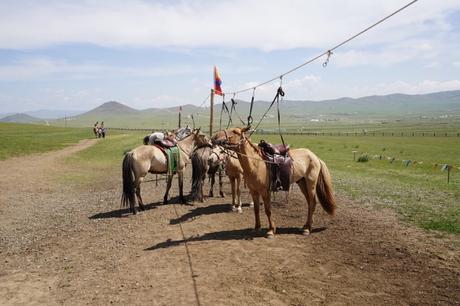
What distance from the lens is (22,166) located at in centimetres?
2423

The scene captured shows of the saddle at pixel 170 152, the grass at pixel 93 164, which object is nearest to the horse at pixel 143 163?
the saddle at pixel 170 152

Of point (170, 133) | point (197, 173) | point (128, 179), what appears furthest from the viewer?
point (170, 133)

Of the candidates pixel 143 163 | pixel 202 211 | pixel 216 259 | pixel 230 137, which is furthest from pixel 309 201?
pixel 143 163

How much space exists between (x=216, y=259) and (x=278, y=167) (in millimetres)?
3164

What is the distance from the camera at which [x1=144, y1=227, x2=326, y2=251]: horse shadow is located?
30.4 ft

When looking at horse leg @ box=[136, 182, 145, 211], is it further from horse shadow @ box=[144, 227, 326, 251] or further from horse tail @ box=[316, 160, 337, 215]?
horse tail @ box=[316, 160, 337, 215]

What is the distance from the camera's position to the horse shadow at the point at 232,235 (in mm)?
9280

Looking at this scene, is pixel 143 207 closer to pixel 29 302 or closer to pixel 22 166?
pixel 29 302

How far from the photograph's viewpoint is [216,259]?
8.14 m

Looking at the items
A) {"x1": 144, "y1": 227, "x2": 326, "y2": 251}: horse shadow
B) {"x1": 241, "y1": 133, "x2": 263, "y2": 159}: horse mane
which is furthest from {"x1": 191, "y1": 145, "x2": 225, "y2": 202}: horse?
{"x1": 144, "y1": 227, "x2": 326, "y2": 251}: horse shadow

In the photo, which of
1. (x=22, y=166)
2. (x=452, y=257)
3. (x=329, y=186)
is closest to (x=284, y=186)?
(x=329, y=186)

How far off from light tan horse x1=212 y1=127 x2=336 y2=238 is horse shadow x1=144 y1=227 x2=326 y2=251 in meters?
0.28

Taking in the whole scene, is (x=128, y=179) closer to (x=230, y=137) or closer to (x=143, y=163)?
(x=143, y=163)

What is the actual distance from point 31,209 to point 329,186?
1113cm
